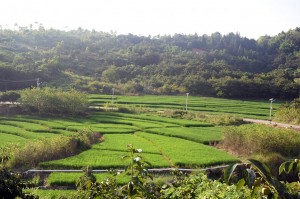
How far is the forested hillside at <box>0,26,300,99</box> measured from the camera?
52594mm

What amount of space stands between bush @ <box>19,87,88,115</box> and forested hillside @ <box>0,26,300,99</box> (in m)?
16.7

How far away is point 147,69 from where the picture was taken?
6656 centimetres

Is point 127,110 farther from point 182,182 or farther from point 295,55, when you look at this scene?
point 295,55

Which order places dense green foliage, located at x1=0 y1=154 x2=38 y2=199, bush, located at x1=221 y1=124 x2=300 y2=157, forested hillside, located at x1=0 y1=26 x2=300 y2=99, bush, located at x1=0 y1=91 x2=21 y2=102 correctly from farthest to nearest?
forested hillside, located at x1=0 y1=26 x2=300 y2=99 < bush, located at x1=0 y1=91 x2=21 y2=102 < bush, located at x1=221 y1=124 x2=300 y2=157 < dense green foliage, located at x1=0 y1=154 x2=38 y2=199

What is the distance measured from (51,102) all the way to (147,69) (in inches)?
1444

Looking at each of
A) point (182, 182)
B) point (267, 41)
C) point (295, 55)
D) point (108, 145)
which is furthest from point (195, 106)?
point (267, 41)

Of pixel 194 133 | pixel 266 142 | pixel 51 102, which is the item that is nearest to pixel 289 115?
pixel 194 133

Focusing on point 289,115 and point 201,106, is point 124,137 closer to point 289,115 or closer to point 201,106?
point 289,115

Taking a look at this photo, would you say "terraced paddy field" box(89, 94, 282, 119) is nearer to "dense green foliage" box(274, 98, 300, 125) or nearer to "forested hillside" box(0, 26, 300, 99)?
"dense green foliage" box(274, 98, 300, 125)

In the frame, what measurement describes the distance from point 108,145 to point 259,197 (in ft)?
61.7

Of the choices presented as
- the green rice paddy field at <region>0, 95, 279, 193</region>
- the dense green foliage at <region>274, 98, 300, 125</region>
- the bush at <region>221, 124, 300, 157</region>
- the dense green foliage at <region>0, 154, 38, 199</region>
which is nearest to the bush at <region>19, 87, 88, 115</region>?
the green rice paddy field at <region>0, 95, 279, 193</region>

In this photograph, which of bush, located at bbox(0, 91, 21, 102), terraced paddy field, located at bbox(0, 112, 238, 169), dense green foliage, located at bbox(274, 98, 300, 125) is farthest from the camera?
bush, located at bbox(0, 91, 21, 102)

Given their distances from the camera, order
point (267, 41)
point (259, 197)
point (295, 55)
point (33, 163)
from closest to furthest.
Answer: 1. point (259, 197)
2. point (33, 163)
3. point (295, 55)
4. point (267, 41)

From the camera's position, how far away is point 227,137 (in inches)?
883
